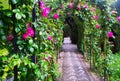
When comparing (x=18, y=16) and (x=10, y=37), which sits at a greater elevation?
(x=18, y=16)

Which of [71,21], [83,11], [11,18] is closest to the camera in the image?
[11,18]

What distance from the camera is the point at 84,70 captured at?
8688 millimetres

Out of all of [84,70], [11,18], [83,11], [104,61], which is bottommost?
[84,70]

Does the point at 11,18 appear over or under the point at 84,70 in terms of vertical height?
over

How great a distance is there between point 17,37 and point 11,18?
0.67ft

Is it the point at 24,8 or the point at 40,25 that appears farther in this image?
the point at 40,25

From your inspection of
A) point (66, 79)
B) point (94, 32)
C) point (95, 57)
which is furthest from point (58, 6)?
point (66, 79)

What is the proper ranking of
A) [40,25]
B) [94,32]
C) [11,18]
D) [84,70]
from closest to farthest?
1. [11,18]
2. [40,25]
3. [84,70]
4. [94,32]

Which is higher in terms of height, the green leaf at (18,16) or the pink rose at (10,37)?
the green leaf at (18,16)

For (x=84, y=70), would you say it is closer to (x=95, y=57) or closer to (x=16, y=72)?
(x=95, y=57)

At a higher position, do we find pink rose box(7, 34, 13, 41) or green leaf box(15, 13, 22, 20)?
green leaf box(15, 13, 22, 20)

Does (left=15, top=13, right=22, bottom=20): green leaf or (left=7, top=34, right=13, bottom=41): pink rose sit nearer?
(left=15, top=13, right=22, bottom=20): green leaf

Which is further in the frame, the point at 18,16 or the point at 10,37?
the point at 10,37

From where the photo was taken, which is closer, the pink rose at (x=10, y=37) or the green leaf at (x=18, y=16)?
the green leaf at (x=18, y=16)
